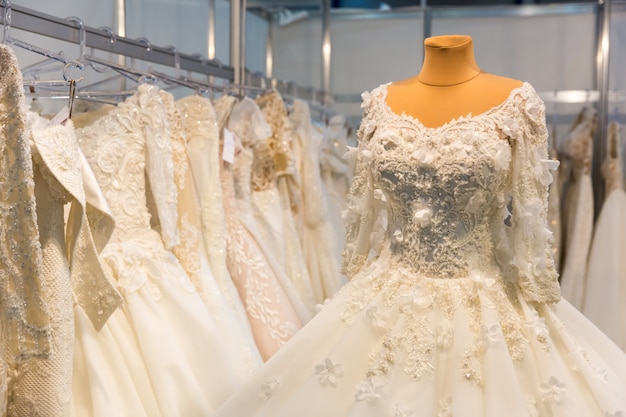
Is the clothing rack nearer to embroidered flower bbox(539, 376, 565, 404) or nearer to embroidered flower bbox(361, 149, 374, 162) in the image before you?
embroidered flower bbox(361, 149, 374, 162)

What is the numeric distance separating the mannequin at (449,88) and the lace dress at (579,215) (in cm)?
179

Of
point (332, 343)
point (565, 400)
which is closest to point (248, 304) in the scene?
point (332, 343)

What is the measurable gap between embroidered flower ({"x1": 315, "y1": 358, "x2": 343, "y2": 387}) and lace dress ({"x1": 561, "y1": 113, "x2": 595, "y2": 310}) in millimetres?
2101

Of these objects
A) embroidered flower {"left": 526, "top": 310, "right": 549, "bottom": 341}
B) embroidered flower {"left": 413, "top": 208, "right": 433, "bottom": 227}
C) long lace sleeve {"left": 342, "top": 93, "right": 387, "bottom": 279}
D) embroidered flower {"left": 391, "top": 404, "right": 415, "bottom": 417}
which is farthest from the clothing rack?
embroidered flower {"left": 526, "top": 310, "right": 549, "bottom": 341}

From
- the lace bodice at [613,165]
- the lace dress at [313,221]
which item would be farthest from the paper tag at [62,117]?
the lace bodice at [613,165]

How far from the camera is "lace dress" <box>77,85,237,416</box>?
2.36 m

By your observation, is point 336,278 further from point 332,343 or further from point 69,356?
point 69,356

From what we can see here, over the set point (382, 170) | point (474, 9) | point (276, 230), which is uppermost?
point (474, 9)

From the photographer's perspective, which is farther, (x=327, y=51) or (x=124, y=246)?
(x=327, y=51)

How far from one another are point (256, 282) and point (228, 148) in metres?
0.52

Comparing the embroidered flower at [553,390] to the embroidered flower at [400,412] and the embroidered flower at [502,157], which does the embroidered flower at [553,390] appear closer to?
the embroidered flower at [400,412]

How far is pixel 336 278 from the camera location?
149 inches

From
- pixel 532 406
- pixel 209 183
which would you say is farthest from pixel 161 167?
pixel 532 406

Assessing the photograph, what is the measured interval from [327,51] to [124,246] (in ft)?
8.02
